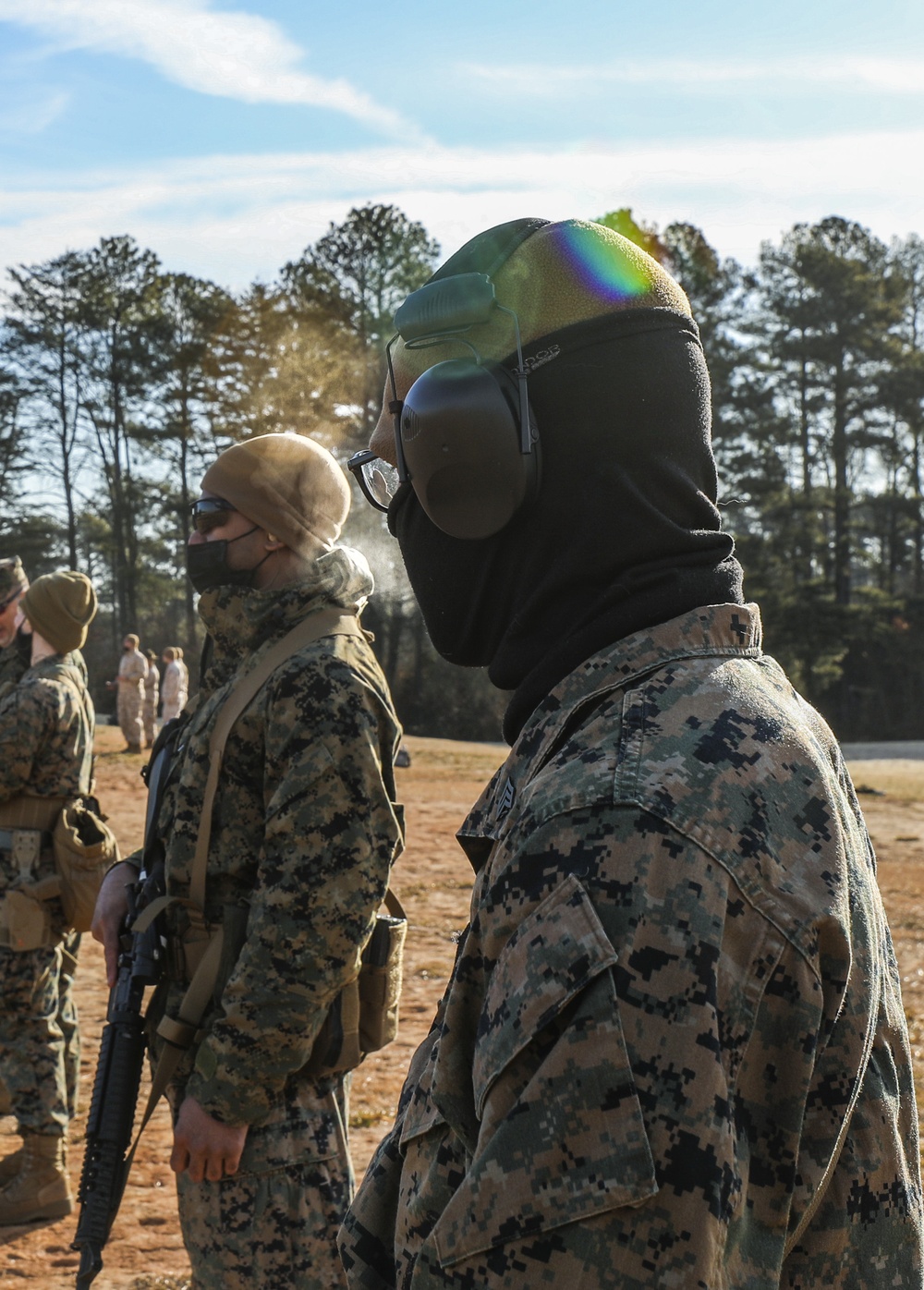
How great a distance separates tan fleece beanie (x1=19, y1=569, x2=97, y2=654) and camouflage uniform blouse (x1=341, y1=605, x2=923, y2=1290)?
14.3 ft

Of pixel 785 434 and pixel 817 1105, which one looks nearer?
pixel 817 1105

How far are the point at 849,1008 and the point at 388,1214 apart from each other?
642 mm

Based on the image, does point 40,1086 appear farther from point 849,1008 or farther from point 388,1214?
point 849,1008

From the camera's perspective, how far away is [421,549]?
1.70 metres

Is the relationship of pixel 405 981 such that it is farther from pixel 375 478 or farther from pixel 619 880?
pixel 619 880

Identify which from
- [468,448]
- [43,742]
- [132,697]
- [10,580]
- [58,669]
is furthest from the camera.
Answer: [132,697]

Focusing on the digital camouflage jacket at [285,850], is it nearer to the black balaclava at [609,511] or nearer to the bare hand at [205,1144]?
the bare hand at [205,1144]

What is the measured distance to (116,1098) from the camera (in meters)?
2.88

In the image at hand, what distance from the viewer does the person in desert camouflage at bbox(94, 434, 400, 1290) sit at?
2.74 m

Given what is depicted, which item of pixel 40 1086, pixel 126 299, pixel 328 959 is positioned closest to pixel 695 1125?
pixel 328 959

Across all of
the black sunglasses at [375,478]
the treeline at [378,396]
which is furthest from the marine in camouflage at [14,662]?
the treeline at [378,396]

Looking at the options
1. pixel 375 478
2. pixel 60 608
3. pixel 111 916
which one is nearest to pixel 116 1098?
pixel 111 916

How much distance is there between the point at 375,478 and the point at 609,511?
66 cm

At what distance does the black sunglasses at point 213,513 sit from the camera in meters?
3.29
